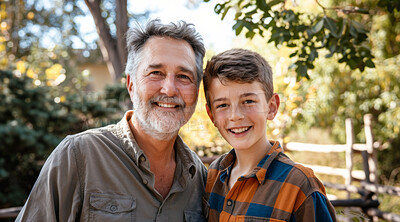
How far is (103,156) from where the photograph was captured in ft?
5.60

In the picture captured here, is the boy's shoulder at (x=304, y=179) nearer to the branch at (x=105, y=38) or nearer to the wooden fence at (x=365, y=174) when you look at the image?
the branch at (x=105, y=38)

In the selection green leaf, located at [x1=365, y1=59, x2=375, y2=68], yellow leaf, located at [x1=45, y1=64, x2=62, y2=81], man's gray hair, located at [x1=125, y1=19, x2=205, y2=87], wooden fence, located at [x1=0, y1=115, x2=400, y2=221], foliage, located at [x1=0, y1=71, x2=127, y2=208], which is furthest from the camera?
wooden fence, located at [x1=0, y1=115, x2=400, y2=221]

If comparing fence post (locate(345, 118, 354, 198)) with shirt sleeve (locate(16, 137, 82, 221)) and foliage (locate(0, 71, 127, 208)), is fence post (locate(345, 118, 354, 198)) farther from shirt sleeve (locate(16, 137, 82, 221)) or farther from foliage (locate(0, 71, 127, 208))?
shirt sleeve (locate(16, 137, 82, 221))

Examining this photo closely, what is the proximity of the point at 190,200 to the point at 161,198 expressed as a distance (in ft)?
0.63


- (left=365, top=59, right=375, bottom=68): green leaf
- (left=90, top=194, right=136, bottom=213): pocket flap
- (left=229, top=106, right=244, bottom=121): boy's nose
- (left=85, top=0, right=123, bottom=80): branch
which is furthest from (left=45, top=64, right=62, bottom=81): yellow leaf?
(left=365, top=59, right=375, bottom=68): green leaf

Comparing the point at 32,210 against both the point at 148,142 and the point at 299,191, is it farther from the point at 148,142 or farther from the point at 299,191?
the point at 299,191

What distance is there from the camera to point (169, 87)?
5.99 feet

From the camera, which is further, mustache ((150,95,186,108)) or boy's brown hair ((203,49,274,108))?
mustache ((150,95,186,108))

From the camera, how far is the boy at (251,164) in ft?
→ 4.82

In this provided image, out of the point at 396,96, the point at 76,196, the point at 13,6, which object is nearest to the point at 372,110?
the point at 396,96

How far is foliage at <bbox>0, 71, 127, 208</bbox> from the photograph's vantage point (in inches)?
173

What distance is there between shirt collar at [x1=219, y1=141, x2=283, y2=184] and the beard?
1.06ft

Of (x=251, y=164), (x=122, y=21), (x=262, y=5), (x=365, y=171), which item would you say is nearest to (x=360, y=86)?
(x=365, y=171)

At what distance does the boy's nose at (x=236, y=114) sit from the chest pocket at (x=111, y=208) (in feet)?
2.04
